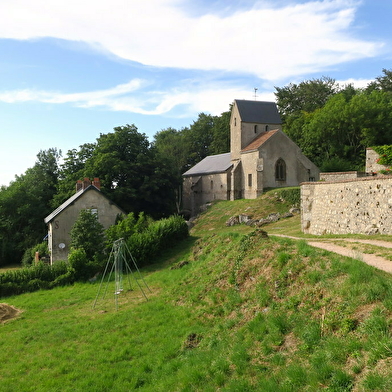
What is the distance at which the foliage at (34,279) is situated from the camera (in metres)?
21.4

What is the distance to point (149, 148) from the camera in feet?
137

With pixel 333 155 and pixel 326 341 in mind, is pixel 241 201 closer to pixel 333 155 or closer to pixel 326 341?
pixel 333 155

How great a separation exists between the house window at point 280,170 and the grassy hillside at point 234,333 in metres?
23.9

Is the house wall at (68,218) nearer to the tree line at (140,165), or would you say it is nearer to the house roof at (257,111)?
the tree line at (140,165)

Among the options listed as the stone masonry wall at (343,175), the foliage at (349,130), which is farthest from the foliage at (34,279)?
the foliage at (349,130)

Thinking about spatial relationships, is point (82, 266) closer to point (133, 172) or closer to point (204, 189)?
point (133, 172)

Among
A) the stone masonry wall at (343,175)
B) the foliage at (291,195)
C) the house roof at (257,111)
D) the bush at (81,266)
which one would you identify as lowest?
the bush at (81,266)

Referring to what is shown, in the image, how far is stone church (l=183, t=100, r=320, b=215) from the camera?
3838 cm

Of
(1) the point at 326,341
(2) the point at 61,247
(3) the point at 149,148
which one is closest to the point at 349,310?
(1) the point at 326,341

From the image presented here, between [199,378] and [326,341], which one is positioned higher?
Answer: [326,341]

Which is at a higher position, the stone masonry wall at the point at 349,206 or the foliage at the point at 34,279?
the stone masonry wall at the point at 349,206

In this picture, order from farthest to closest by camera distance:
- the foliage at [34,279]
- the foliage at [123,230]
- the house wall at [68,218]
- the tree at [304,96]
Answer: the tree at [304,96]
the house wall at [68,218]
the foliage at [123,230]
the foliage at [34,279]

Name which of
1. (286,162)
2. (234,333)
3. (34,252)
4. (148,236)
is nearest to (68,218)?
(148,236)

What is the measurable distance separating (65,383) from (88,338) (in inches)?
110
